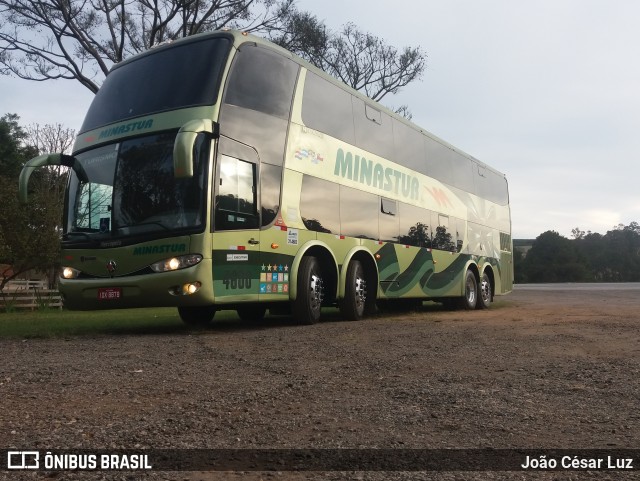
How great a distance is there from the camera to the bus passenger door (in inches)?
335

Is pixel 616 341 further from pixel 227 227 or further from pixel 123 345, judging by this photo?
pixel 123 345

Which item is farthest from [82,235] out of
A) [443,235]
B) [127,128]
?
[443,235]

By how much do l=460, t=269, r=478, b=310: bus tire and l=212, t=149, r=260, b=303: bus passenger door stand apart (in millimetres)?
9092

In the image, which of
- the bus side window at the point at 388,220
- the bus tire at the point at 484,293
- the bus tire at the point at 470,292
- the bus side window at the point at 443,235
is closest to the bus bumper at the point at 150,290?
the bus side window at the point at 388,220

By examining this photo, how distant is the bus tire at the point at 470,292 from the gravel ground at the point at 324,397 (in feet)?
30.1

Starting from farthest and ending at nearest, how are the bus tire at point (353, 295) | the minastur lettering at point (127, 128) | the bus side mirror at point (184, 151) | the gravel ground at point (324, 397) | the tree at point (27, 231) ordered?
the tree at point (27, 231)
the bus tire at point (353, 295)
the minastur lettering at point (127, 128)
the bus side mirror at point (184, 151)
the gravel ground at point (324, 397)

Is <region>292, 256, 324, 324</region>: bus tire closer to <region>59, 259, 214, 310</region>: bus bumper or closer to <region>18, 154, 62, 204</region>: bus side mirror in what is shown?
<region>59, 259, 214, 310</region>: bus bumper

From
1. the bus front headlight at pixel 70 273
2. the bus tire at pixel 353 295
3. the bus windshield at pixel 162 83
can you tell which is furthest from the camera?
the bus tire at pixel 353 295

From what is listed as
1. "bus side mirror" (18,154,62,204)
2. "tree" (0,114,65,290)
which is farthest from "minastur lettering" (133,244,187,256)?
"tree" (0,114,65,290)

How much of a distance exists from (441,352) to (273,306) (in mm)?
4790

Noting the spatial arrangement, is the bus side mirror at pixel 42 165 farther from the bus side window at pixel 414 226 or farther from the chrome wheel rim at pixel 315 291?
the bus side window at pixel 414 226

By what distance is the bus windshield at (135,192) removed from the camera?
27.7 ft

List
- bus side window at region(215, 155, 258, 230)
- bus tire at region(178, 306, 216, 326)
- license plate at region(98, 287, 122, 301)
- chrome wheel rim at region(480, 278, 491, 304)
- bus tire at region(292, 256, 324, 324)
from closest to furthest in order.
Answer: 1. bus side window at region(215, 155, 258, 230)
2. license plate at region(98, 287, 122, 301)
3. bus tire at region(292, 256, 324, 324)
4. bus tire at region(178, 306, 216, 326)
5. chrome wheel rim at region(480, 278, 491, 304)

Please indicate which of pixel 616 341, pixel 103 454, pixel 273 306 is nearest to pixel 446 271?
pixel 273 306
